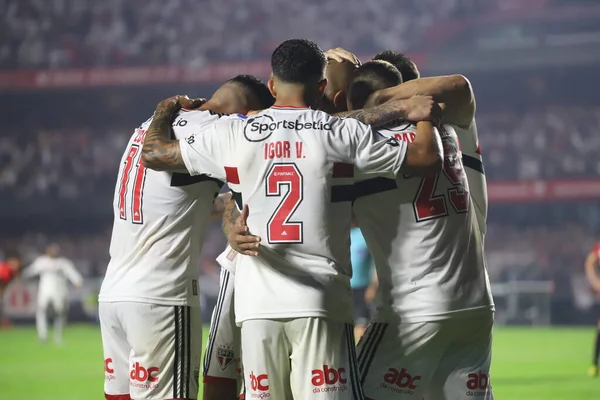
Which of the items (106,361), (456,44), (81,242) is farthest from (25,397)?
(456,44)

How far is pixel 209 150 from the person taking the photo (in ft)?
13.1

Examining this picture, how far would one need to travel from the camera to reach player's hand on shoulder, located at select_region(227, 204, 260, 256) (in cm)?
382

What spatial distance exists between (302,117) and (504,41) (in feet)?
87.9

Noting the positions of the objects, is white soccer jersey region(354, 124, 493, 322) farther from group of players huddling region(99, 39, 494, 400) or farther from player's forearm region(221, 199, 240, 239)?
player's forearm region(221, 199, 240, 239)

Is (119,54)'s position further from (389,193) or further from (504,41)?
(389,193)

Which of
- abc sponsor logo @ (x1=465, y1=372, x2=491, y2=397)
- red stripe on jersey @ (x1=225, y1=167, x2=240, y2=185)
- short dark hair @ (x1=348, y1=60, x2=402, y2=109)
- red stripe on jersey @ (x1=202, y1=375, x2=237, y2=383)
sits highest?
short dark hair @ (x1=348, y1=60, x2=402, y2=109)

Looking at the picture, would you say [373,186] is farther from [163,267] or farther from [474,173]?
[163,267]

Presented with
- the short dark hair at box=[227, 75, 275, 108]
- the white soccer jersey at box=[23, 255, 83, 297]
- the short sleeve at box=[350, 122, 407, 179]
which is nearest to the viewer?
the short sleeve at box=[350, 122, 407, 179]

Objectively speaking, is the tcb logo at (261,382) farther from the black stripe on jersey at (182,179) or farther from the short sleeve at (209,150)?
the black stripe on jersey at (182,179)

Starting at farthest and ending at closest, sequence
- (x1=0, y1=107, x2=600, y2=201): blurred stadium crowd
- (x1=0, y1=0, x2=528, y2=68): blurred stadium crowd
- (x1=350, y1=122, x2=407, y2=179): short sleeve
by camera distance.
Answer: (x1=0, y1=0, x2=528, y2=68): blurred stadium crowd → (x1=0, y1=107, x2=600, y2=201): blurred stadium crowd → (x1=350, y1=122, x2=407, y2=179): short sleeve

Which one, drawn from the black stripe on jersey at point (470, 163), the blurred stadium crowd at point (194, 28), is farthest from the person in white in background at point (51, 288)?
the black stripe on jersey at point (470, 163)

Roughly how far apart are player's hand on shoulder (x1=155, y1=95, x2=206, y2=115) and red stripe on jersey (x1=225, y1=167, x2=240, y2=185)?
0.87m

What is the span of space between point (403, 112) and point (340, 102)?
23.2 inches

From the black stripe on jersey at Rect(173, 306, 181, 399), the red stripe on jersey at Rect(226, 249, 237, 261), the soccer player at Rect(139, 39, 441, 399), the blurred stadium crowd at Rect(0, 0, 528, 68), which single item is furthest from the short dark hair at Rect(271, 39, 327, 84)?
the blurred stadium crowd at Rect(0, 0, 528, 68)
